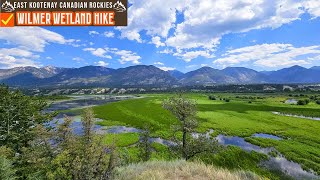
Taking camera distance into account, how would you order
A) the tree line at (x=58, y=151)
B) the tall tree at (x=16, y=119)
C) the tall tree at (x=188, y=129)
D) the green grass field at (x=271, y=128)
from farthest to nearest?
the green grass field at (x=271, y=128) < the tall tree at (x=188, y=129) < the tall tree at (x=16, y=119) < the tree line at (x=58, y=151)

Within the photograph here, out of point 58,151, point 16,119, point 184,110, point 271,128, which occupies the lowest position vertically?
point 271,128

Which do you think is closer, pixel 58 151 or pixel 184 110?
pixel 58 151

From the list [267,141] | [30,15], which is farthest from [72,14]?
[267,141]

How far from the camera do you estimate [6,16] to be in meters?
34.3

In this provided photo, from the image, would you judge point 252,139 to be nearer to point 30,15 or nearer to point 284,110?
point 30,15

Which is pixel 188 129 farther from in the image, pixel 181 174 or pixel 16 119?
pixel 181 174

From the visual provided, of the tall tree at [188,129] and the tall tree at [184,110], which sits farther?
the tall tree at [184,110]

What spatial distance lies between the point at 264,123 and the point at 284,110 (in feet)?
122

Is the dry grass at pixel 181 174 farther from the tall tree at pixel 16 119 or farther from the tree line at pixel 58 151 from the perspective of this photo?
the tall tree at pixel 16 119

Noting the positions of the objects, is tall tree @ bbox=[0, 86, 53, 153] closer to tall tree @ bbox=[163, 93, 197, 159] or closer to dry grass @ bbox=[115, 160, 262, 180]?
tall tree @ bbox=[163, 93, 197, 159]

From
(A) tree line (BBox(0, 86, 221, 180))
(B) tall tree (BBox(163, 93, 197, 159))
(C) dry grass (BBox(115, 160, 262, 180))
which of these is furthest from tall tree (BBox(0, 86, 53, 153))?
(C) dry grass (BBox(115, 160, 262, 180))

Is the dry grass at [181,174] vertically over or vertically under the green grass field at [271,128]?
over

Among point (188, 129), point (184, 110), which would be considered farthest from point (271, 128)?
point (188, 129)

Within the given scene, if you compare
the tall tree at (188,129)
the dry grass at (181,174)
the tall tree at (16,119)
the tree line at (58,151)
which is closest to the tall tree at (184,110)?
the tall tree at (188,129)
